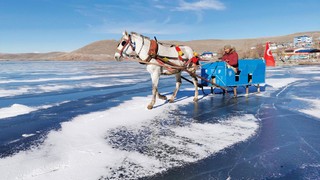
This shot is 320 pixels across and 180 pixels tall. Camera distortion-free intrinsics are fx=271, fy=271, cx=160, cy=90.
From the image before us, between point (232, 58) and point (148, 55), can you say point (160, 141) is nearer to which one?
point (148, 55)

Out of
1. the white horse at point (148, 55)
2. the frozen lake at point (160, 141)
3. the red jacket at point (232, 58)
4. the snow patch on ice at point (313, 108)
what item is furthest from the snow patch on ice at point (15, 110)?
the snow patch on ice at point (313, 108)

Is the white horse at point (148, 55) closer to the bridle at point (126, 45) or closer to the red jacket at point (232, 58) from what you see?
the bridle at point (126, 45)

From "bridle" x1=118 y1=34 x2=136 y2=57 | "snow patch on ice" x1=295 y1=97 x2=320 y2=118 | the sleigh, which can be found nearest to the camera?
"snow patch on ice" x1=295 y1=97 x2=320 y2=118

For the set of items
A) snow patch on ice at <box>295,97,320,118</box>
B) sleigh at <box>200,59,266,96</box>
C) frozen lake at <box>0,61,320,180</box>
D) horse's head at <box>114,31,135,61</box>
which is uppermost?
horse's head at <box>114,31,135,61</box>

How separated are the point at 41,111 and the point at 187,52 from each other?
4.94 m

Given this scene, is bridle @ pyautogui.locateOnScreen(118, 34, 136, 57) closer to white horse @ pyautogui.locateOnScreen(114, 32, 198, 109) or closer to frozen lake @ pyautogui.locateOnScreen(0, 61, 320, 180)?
white horse @ pyautogui.locateOnScreen(114, 32, 198, 109)

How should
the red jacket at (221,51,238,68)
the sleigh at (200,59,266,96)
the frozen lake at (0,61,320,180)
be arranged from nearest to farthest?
the frozen lake at (0,61,320,180) → the red jacket at (221,51,238,68) → the sleigh at (200,59,266,96)

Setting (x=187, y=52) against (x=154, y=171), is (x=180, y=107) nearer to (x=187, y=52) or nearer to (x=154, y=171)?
(x=187, y=52)

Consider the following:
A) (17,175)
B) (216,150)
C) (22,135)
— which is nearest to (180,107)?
(216,150)

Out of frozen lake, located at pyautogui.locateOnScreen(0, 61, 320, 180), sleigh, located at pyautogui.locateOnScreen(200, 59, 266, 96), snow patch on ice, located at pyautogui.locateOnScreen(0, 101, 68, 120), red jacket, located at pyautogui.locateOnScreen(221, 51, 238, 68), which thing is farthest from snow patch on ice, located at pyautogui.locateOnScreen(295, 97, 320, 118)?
snow patch on ice, located at pyautogui.locateOnScreen(0, 101, 68, 120)

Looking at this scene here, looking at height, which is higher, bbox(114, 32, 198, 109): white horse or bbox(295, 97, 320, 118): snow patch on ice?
bbox(114, 32, 198, 109): white horse

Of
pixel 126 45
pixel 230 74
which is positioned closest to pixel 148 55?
pixel 126 45

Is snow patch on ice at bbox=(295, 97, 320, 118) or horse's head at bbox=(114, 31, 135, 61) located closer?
snow patch on ice at bbox=(295, 97, 320, 118)

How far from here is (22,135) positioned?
5434 millimetres
